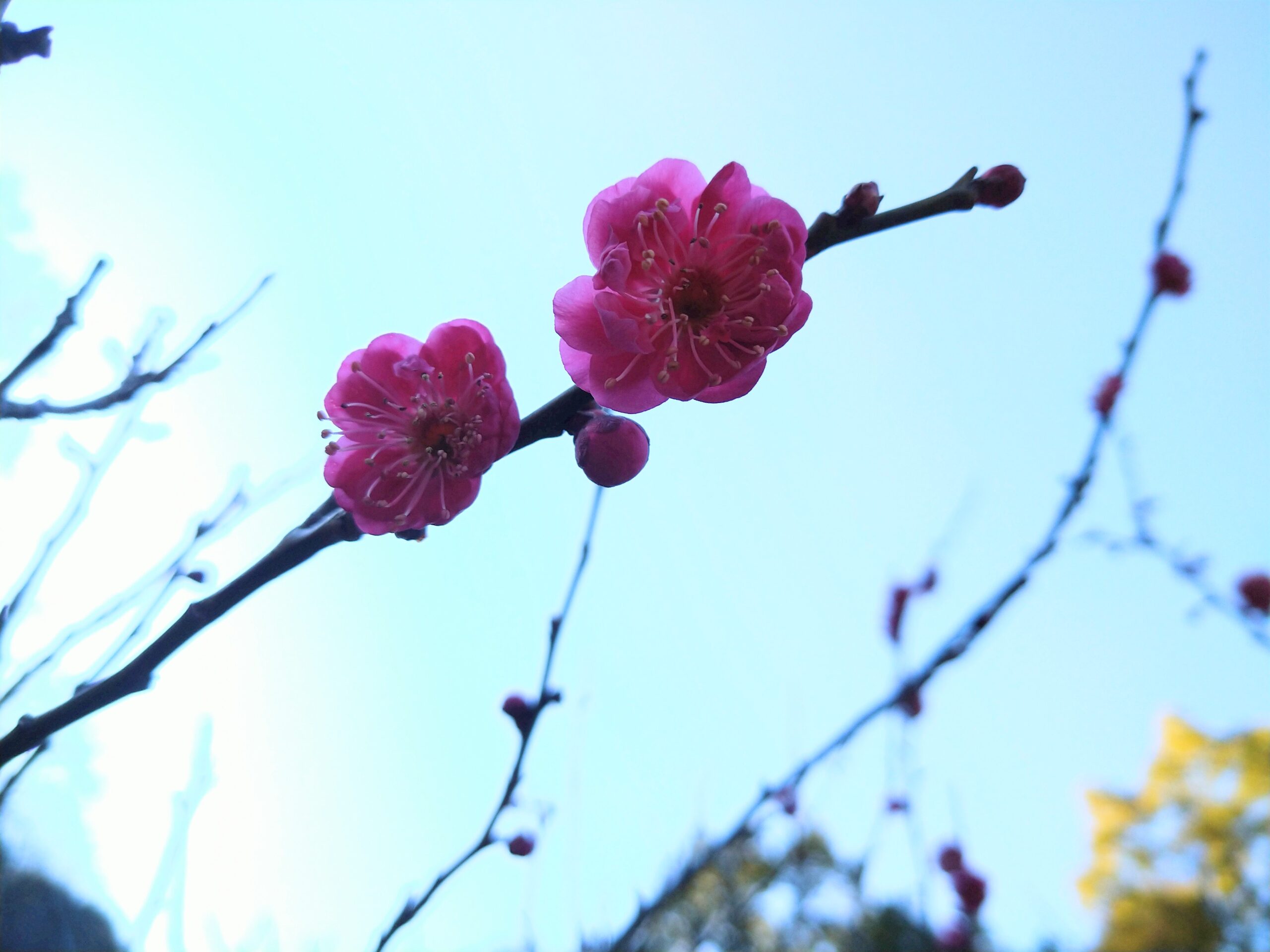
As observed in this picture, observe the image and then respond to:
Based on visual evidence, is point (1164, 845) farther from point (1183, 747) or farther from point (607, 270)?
point (607, 270)

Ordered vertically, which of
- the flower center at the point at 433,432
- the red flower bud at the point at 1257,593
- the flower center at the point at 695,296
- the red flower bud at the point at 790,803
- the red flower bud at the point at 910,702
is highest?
the flower center at the point at 433,432

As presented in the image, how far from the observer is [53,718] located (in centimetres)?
74

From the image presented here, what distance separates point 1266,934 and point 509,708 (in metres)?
11.6

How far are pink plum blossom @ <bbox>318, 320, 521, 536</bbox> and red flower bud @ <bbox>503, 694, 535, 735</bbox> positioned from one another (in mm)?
551

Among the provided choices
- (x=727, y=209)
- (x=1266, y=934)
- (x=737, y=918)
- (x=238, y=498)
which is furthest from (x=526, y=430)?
(x=1266, y=934)

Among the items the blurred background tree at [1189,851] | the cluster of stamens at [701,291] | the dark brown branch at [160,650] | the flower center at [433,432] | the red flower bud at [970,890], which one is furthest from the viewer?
the blurred background tree at [1189,851]

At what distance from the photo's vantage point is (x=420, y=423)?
109cm

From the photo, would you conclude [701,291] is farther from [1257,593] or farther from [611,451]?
[1257,593]

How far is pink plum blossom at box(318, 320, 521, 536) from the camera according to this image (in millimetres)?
952

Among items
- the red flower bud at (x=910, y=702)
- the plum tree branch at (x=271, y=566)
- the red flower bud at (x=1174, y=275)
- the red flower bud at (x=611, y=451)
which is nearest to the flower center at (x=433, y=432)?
the plum tree branch at (x=271, y=566)

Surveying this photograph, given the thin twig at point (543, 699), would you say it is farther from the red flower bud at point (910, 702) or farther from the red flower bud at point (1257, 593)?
the red flower bud at point (1257, 593)

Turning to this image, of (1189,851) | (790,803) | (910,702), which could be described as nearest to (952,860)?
(790,803)

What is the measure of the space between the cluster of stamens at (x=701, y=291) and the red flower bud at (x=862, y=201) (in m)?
0.11

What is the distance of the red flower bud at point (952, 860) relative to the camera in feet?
8.43
